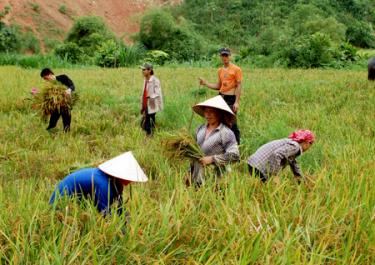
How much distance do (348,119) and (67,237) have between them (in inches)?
234

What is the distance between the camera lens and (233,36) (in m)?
34.7

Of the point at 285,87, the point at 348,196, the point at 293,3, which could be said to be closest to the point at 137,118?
the point at 285,87

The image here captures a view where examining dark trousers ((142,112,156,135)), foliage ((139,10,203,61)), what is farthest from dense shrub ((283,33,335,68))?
dark trousers ((142,112,156,135))

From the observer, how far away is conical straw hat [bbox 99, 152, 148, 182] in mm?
2987

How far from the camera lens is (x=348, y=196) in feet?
9.26

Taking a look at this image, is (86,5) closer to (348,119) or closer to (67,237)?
(348,119)

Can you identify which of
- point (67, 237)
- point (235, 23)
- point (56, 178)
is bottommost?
point (56, 178)

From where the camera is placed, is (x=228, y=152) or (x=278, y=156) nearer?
(x=228, y=152)

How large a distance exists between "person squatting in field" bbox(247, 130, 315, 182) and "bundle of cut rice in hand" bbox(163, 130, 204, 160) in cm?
48

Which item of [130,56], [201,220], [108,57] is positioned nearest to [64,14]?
[130,56]

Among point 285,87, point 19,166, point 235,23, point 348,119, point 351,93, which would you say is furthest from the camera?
point 235,23

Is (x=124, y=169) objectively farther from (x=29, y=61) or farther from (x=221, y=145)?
(x=29, y=61)

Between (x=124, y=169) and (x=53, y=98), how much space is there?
12.7 feet

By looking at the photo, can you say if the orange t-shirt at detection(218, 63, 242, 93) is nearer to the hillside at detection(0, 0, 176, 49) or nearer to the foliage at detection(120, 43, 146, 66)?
the foliage at detection(120, 43, 146, 66)
